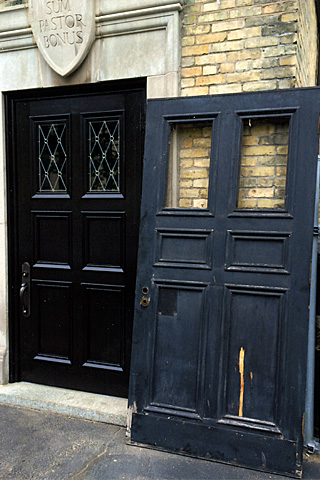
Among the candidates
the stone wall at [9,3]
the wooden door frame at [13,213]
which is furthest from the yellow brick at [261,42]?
the stone wall at [9,3]

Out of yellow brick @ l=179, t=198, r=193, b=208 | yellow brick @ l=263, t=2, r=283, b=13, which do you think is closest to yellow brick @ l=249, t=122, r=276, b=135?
yellow brick @ l=179, t=198, r=193, b=208

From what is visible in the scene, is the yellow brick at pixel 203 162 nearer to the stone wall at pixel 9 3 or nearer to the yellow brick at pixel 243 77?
the yellow brick at pixel 243 77

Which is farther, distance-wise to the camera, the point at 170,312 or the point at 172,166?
the point at 172,166

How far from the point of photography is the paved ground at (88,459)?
271 centimetres

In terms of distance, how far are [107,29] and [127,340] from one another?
2.69 m

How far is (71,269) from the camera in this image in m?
3.86

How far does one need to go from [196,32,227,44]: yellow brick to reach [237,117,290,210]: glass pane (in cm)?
71

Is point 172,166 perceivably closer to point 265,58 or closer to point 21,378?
point 265,58

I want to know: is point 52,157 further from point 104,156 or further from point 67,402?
point 67,402

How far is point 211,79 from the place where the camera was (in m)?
3.22

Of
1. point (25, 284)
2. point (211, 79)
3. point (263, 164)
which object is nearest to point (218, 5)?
point (211, 79)

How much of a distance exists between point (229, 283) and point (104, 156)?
1642 millimetres

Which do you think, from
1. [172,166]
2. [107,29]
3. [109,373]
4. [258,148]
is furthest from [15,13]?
[109,373]

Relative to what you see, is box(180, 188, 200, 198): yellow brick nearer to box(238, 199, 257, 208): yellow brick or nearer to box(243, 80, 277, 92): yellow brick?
box(238, 199, 257, 208): yellow brick
